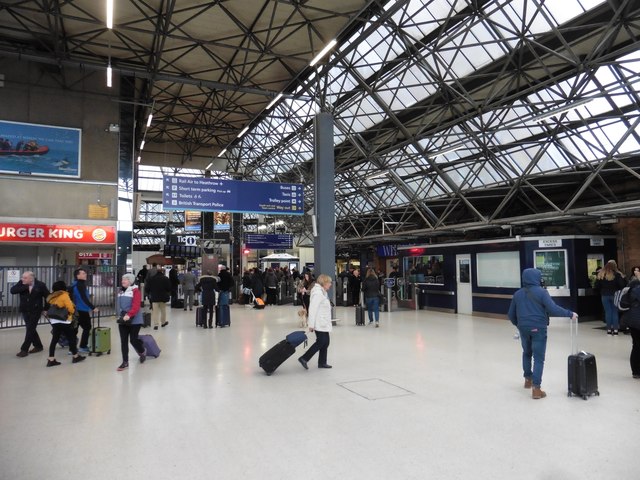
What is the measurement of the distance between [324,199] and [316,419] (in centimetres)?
912

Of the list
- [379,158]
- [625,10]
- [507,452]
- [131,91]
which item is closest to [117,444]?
[507,452]

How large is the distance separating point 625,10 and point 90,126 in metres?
16.7

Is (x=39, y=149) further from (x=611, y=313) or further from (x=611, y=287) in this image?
(x=611, y=313)

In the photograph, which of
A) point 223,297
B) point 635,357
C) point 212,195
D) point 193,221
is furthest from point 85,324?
point 193,221

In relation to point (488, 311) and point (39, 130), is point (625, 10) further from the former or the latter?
point (39, 130)

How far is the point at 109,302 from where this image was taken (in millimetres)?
15391

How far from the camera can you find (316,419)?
500cm

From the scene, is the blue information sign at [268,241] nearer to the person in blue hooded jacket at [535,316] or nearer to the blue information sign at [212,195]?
the blue information sign at [212,195]

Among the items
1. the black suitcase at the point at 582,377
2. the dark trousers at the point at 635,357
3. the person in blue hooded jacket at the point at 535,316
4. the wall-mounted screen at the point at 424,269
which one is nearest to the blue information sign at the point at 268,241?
the wall-mounted screen at the point at 424,269

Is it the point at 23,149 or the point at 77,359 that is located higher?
the point at 23,149

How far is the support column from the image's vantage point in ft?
43.2

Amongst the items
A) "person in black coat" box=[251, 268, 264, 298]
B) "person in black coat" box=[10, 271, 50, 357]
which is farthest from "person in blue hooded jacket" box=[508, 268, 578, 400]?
"person in black coat" box=[251, 268, 264, 298]

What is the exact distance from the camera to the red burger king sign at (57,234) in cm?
1460

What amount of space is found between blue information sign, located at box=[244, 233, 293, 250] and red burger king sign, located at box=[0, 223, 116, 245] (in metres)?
11.2
